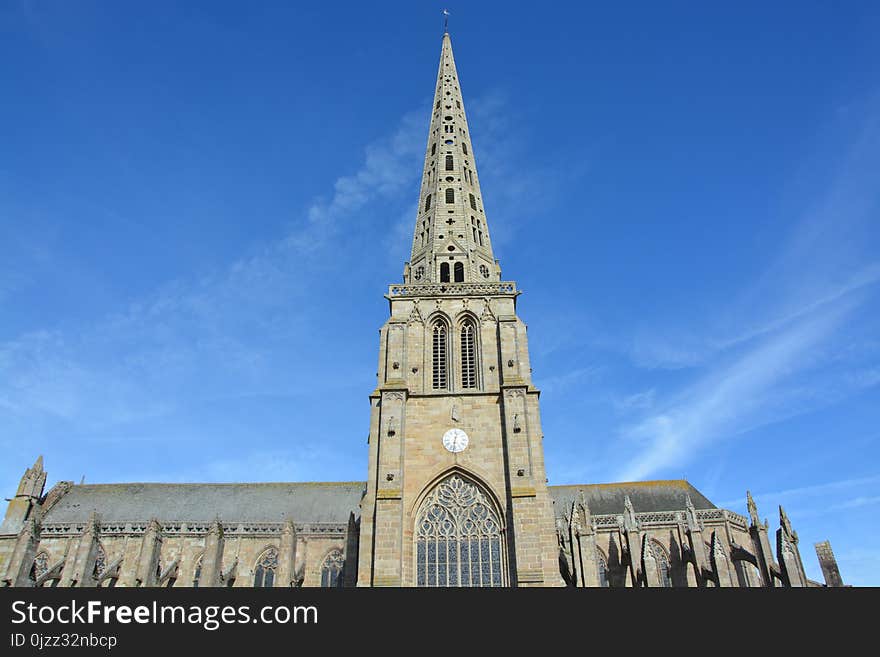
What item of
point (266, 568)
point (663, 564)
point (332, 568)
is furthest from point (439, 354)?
point (663, 564)

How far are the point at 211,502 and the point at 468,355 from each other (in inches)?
885

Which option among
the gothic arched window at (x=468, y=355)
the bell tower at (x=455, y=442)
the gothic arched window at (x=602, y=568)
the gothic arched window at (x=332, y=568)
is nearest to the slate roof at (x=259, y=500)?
the gothic arched window at (x=332, y=568)

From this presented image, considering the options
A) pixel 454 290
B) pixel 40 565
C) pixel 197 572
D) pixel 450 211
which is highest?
pixel 450 211

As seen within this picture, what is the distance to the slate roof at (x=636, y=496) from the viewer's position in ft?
121

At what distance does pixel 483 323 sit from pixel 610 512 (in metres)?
17.3

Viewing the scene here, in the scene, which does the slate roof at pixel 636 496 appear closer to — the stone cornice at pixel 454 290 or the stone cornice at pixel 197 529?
the stone cornice at pixel 197 529

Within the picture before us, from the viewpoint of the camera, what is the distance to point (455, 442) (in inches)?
939

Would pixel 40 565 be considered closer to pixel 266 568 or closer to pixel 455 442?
pixel 266 568

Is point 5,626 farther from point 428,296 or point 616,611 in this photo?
point 428,296

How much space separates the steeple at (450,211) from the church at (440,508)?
0.37ft

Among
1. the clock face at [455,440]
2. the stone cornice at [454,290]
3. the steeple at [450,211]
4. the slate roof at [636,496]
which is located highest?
the steeple at [450,211]

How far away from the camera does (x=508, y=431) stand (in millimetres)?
23672

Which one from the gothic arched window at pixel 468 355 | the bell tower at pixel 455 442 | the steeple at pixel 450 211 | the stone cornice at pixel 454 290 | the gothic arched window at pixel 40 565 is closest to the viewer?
the bell tower at pixel 455 442

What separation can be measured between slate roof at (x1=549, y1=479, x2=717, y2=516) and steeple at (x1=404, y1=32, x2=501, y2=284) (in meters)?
16.3
